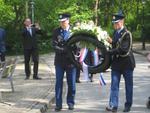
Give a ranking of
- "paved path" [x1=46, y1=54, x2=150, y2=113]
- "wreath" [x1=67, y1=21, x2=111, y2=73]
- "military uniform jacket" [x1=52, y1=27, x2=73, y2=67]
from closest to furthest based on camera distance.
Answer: "wreath" [x1=67, y1=21, x2=111, y2=73] → "military uniform jacket" [x1=52, y1=27, x2=73, y2=67] → "paved path" [x1=46, y1=54, x2=150, y2=113]

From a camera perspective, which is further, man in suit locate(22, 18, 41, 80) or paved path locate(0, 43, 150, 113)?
man in suit locate(22, 18, 41, 80)

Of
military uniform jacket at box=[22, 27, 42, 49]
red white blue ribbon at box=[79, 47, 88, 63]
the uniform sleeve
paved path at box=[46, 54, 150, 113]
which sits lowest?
paved path at box=[46, 54, 150, 113]

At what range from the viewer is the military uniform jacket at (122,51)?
10992 mm

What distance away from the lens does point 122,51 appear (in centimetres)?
1098

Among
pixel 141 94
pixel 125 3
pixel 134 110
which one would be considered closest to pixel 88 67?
pixel 134 110

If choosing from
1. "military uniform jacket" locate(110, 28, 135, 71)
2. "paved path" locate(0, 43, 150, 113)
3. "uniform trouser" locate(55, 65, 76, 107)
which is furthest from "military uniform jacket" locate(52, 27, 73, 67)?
"paved path" locate(0, 43, 150, 113)

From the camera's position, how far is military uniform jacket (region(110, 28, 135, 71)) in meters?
11.0

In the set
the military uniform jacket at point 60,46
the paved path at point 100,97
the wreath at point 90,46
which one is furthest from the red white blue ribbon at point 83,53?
the paved path at point 100,97

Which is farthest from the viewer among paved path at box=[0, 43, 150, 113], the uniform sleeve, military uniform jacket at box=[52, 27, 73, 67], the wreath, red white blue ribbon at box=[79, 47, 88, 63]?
paved path at box=[0, 43, 150, 113]

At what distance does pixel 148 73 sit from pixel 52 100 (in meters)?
8.41

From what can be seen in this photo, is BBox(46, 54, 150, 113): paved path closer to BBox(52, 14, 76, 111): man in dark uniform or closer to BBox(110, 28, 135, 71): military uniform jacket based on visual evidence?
BBox(52, 14, 76, 111): man in dark uniform

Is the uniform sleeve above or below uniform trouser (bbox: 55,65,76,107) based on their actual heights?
above

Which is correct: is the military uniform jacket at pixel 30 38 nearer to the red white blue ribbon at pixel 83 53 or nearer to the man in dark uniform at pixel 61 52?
the man in dark uniform at pixel 61 52

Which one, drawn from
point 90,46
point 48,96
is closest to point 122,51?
point 90,46
